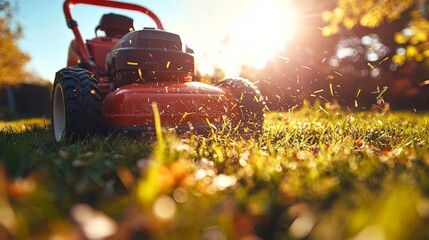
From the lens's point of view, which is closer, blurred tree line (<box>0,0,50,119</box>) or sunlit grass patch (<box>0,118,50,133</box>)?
sunlit grass patch (<box>0,118,50,133</box>)

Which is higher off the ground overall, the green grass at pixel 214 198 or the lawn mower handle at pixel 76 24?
the lawn mower handle at pixel 76 24

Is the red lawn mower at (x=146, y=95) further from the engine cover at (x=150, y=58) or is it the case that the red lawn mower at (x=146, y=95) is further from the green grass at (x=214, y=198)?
the green grass at (x=214, y=198)

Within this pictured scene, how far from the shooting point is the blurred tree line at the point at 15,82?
17422 millimetres

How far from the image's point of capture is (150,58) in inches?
165

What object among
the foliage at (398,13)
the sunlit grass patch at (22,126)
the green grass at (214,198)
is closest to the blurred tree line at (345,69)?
the foliage at (398,13)

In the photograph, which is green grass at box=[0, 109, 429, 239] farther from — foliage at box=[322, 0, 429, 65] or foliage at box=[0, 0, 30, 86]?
foliage at box=[0, 0, 30, 86]

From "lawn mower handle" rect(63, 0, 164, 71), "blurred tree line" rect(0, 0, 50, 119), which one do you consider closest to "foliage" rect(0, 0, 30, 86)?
"blurred tree line" rect(0, 0, 50, 119)

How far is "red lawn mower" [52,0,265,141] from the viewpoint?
3771mm

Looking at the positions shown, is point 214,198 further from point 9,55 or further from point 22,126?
point 9,55

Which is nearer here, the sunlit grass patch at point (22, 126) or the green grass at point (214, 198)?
the green grass at point (214, 198)

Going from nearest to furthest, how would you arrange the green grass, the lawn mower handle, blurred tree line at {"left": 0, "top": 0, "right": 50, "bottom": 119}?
the green grass, the lawn mower handle, blurred tree line at {"left": 0, "top": 0, "right": 50, "bottom": 119}

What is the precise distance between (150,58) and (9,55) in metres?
17.9

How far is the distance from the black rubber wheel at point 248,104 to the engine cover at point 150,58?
1.75 ft

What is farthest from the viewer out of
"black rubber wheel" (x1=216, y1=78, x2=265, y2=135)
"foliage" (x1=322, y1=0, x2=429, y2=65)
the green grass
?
"black rubber wheel" (x1=216, y1=78, x2=265, y2=135)
